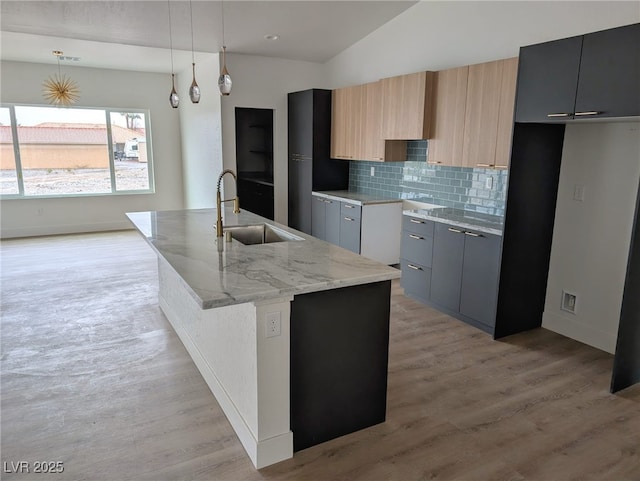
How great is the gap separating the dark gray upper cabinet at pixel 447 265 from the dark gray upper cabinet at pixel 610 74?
1.38 meters

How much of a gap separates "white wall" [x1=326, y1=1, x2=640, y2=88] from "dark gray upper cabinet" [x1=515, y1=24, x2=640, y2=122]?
1.89 feet

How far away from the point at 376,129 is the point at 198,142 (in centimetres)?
325

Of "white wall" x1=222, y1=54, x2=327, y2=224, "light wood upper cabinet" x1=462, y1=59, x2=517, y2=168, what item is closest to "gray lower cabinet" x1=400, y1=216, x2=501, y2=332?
"light wood upper cabinet" x1=462, y1=59, x2=517, y2=168

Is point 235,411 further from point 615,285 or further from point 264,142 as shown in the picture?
point 264,142

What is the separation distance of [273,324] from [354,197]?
3.60 metres

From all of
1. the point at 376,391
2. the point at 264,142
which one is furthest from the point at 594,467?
the point at 264,142

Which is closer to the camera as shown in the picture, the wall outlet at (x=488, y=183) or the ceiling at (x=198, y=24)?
the wall outlet at (x=488, y=183)

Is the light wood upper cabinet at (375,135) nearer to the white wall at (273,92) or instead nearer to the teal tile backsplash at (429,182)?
the teal tile backsplash at (429,182)

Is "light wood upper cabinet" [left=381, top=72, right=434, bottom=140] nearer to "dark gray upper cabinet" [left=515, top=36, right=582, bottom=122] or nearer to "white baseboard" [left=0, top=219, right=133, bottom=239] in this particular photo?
"dark gray upper cabinet" [left=515, top=36, right=582, bottom=122]

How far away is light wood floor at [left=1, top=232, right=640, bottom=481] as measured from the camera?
2193mm

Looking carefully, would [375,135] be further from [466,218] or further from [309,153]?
[466,218]

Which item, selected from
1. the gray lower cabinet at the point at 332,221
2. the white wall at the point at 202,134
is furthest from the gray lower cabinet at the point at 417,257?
the white wall at the point at 202,134

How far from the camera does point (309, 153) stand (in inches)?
239

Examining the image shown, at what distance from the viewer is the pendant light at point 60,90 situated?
23.3ft
